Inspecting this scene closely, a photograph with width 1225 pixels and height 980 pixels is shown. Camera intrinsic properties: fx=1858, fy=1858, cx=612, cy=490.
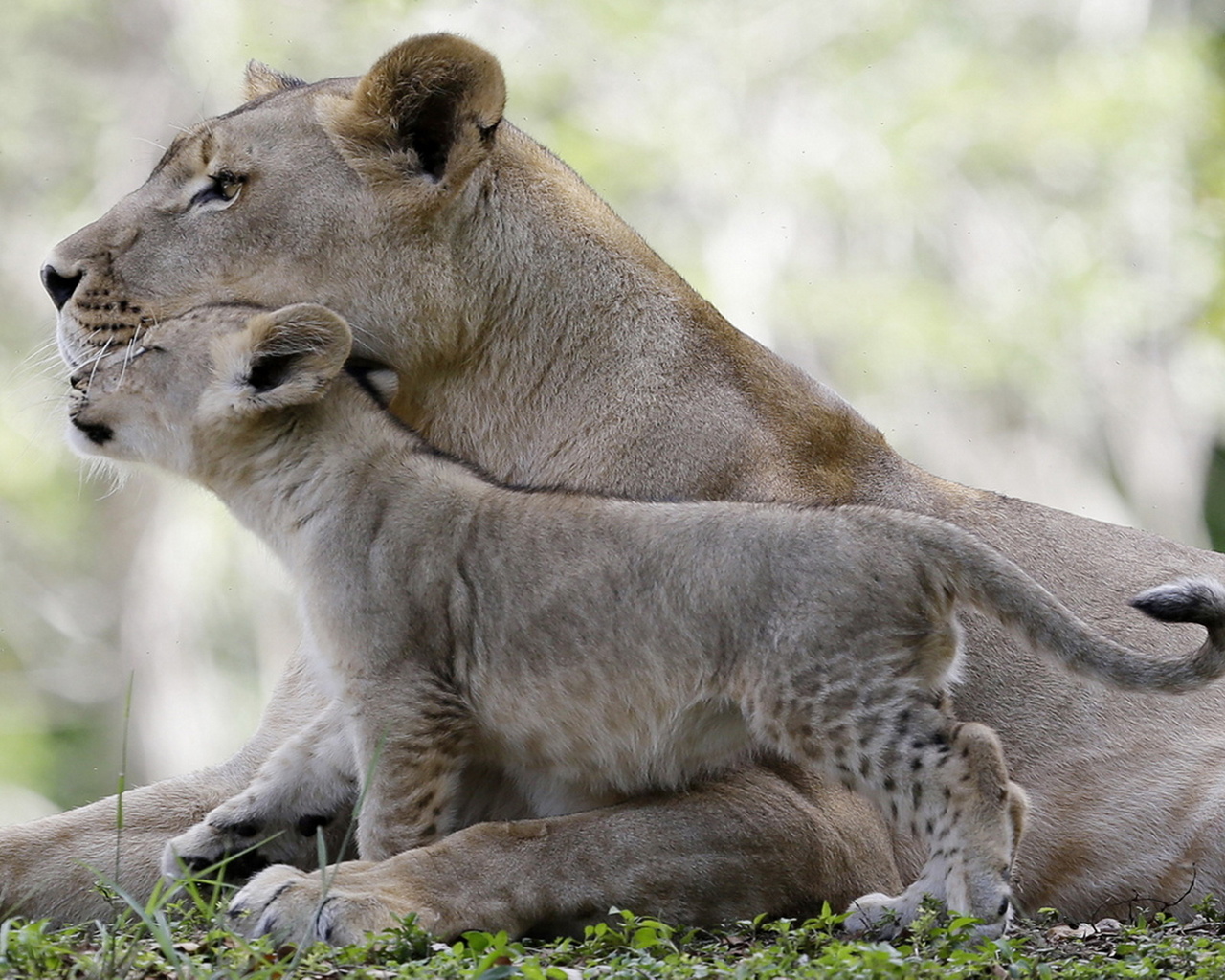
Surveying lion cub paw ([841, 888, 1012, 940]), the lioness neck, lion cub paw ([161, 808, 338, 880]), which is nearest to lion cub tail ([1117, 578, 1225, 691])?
lion cub paw ([841, 888, 1012, 940])

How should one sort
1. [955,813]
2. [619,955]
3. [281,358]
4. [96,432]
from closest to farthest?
[619,955] < [955,813] < [281,358] < [96,432]

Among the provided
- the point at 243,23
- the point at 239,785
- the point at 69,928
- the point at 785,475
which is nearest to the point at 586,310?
the point at 785,475

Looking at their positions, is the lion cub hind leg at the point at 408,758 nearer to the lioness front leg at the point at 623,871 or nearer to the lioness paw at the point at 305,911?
the lioness front leg at the point at 623,871

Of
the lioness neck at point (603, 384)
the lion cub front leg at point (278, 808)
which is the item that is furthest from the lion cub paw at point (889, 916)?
the lion cub front leg at point (278, 808)

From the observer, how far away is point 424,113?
471 centimetres

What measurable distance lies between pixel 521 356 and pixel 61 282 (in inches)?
47.8

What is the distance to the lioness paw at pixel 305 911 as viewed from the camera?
3.71 meters

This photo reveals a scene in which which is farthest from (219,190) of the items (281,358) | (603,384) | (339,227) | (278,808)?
Answer: (278,808)

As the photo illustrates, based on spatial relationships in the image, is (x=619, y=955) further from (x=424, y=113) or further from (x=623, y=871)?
(x=424, y=113)

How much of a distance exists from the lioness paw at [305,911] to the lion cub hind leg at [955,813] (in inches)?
40.3

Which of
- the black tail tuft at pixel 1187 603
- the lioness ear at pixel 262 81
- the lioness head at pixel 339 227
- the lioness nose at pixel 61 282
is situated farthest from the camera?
the lioness ear at pixel 262 81

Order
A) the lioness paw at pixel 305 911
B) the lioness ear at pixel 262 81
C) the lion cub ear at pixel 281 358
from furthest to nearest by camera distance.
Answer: the lioness ear at pixel 262 81 < the lion cub ear at pixel 281 358 < the lioness paw at pixel 305 911

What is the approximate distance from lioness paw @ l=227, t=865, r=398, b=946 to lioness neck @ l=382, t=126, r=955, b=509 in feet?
3.99

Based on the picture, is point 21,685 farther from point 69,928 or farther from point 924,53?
point 69,928
